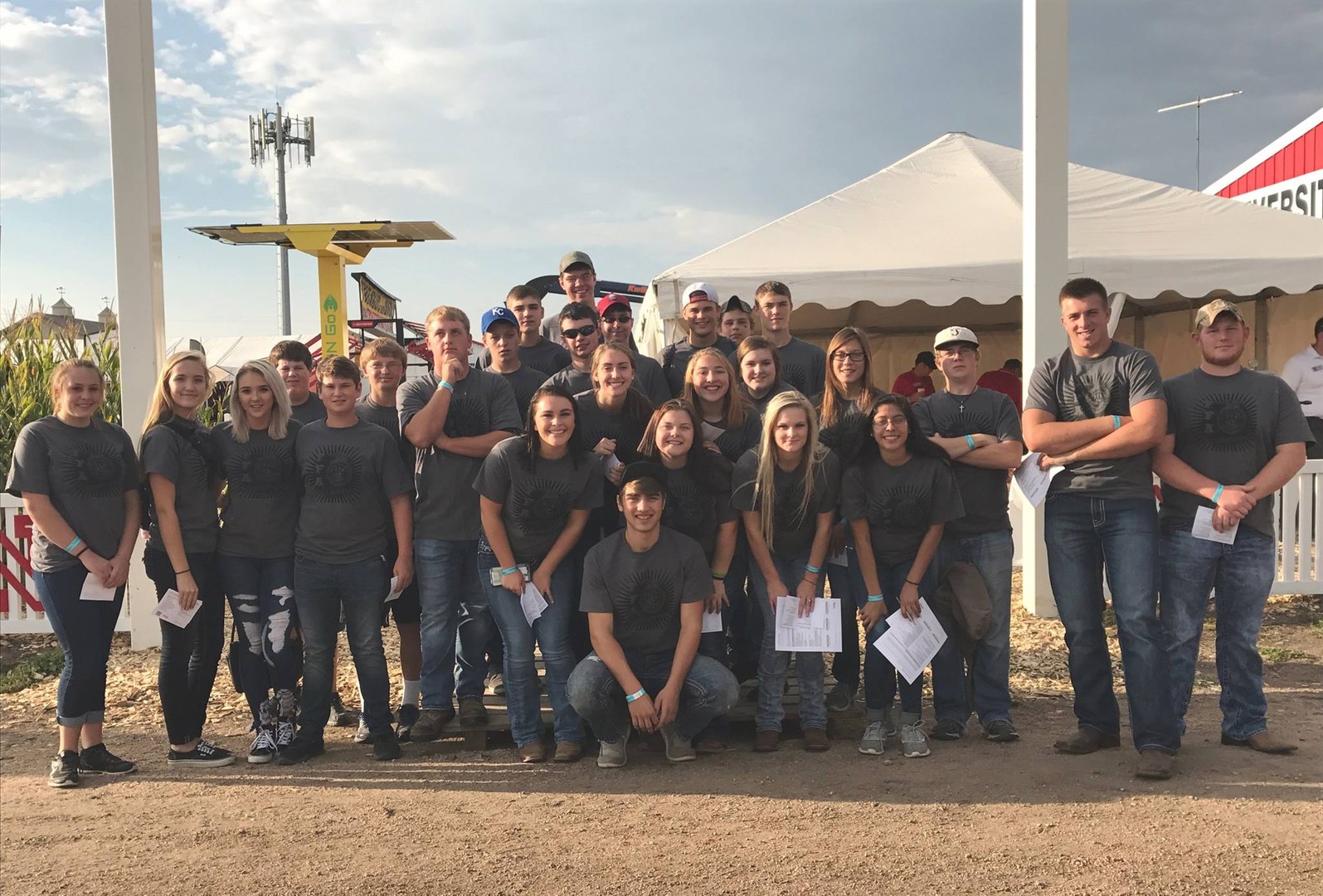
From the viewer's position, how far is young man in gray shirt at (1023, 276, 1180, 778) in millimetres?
4047

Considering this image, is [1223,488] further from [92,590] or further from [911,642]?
[92,590]

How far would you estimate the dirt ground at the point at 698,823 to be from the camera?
319 cm

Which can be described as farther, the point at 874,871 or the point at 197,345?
the point at 197,345

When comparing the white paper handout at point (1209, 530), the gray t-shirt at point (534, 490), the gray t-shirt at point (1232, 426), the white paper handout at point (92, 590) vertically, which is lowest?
the white paper handout at point (92, 590)

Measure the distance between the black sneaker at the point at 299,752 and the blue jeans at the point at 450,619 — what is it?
1.64ft

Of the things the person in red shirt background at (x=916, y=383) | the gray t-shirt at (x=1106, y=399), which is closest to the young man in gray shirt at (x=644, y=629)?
the gray t-shirt at (x=1106, y=399)

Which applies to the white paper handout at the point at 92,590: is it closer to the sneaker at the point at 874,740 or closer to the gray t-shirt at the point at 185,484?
the gray t-shirt at the point at 185,484

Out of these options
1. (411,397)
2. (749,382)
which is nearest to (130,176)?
(411,397)

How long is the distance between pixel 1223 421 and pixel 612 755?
112 inches

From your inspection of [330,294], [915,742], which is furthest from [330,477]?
[330,294]

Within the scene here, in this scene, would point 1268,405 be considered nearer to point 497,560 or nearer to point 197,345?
point 497,560

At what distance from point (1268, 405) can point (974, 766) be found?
1.87 meters

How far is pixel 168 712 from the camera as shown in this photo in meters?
4.46

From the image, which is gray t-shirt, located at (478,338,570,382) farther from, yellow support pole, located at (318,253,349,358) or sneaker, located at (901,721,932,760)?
yellow support pole, located at (318,253,349,358)
